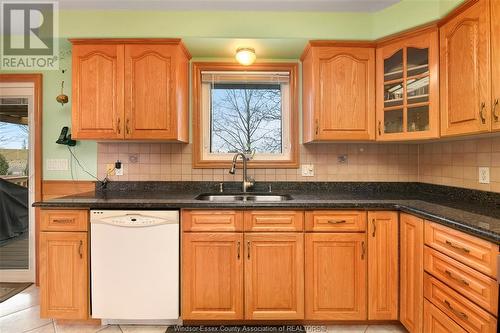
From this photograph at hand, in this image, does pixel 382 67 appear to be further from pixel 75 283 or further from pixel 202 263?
pixel 75 283

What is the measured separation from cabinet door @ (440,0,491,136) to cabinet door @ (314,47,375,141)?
496 millimetres

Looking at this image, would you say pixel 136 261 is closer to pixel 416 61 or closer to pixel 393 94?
pixel 393 94

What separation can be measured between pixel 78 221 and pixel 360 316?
210cm

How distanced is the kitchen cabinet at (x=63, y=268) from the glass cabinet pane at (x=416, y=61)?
2.62m

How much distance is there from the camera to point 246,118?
2.65 metres

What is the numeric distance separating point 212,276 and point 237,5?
2.07m

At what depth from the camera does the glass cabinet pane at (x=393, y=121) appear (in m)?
2.11

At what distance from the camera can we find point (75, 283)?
1901 millimetres

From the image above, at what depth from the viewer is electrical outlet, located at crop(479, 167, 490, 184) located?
6.15 ft

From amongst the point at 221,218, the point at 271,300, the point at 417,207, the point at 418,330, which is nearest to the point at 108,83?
the point at 221,218

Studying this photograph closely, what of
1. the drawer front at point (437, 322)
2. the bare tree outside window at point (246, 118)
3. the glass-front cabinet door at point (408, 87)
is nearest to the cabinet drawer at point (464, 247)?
the drawer front at point (437, 322)

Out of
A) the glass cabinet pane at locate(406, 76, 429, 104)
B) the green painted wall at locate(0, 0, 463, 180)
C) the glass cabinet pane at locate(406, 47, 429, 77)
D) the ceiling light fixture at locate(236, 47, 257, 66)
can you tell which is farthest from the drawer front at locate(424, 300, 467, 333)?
the ceiling light fixture at locate(236, 47, 257, 66)

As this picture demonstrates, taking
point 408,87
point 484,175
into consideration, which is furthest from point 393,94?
point 484,175

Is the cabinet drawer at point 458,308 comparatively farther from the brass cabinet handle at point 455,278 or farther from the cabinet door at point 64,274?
the cabinet door at point 64,274
